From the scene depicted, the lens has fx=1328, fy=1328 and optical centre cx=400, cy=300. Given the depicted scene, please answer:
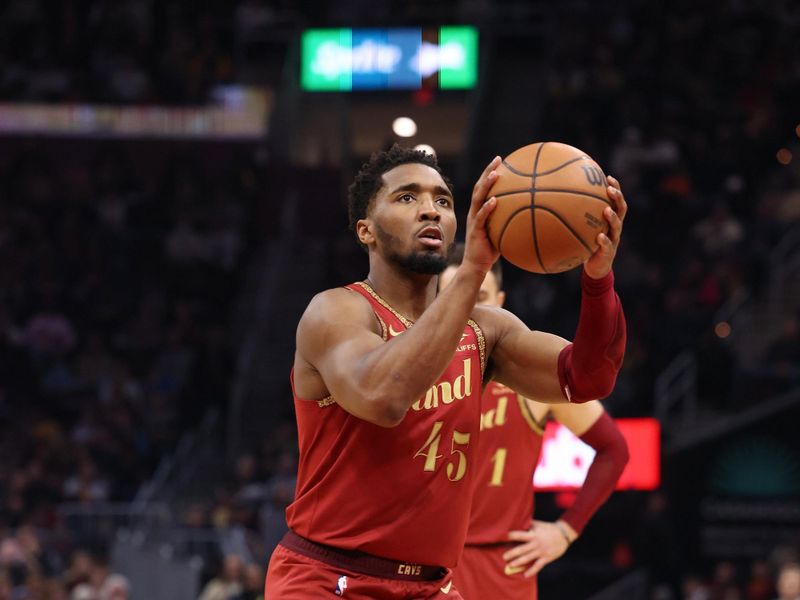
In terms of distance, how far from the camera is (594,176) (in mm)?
3988

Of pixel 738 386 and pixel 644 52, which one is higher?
pixel 644 52

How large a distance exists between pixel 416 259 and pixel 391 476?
0.70 m

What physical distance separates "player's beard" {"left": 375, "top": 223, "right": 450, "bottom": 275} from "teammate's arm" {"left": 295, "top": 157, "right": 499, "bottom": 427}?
35 cm

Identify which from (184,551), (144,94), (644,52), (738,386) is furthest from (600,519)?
(144,94)

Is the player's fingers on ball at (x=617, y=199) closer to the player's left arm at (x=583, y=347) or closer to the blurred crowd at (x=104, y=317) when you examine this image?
the player's left arm at (x=583, y=347)

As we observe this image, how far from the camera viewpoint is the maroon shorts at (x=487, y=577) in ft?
19.2

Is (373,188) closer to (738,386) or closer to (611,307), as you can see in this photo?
(611,307)

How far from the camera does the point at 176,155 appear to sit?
21.5 meters

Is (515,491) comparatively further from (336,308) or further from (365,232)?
(336,308)

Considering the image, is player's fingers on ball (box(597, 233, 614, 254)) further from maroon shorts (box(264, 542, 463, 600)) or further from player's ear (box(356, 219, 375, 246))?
maroon shorts (box(264, 542, 463, 600))

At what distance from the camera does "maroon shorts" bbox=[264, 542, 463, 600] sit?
4.22 m

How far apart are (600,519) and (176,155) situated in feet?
36.5

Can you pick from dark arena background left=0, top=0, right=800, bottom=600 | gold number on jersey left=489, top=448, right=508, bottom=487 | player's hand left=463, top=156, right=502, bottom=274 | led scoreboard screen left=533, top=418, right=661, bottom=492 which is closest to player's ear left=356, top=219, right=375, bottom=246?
player's hand left=463, top=156, right=502, bottom=274

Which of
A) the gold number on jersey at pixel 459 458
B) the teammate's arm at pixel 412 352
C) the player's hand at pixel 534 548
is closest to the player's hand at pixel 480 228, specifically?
the teammate's arm at pixel 412 352
